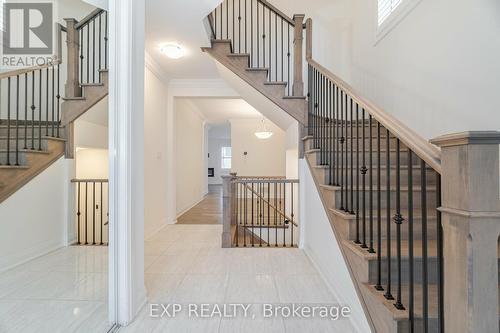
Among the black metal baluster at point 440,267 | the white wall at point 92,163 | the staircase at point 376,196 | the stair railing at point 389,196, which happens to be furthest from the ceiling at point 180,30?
the black metal baluster at point 440,267

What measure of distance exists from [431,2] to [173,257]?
3.67 metres

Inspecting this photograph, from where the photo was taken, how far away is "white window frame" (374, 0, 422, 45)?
268cm

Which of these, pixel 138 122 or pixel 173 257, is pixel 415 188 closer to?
pixel 138 122

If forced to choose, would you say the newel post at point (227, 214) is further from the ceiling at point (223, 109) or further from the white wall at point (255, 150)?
the white wall at point (255, 150)

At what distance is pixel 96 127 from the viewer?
5.32 feet

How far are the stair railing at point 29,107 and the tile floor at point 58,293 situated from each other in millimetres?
542

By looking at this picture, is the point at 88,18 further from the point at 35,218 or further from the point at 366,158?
the point at 366,158

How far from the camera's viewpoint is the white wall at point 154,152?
148 inches

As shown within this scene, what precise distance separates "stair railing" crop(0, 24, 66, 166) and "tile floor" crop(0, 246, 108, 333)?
0.54 m

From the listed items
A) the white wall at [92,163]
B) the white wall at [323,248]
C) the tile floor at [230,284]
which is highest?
the white wall at [92,163]

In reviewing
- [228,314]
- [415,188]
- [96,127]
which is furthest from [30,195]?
[415,188]

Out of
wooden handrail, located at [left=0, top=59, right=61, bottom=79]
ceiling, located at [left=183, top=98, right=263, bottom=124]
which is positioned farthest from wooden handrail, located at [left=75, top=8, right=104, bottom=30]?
ceiling, located at [left=183, top=98, right=263, bottom=124]

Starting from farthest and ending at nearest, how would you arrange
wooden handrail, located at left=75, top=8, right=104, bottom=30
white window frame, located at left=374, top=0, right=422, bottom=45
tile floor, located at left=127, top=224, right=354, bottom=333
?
white window frame, located at left=374, top=0, right=422, bottom=45
tile floor, located at left=127, top=224, right=354, bottom=333
wooden handrail, located at left=75, top=8, right=104, bottom=30

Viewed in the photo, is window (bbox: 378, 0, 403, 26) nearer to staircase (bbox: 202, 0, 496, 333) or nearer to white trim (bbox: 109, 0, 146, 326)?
staircase (bbox: 202, 0, 496, 333)
